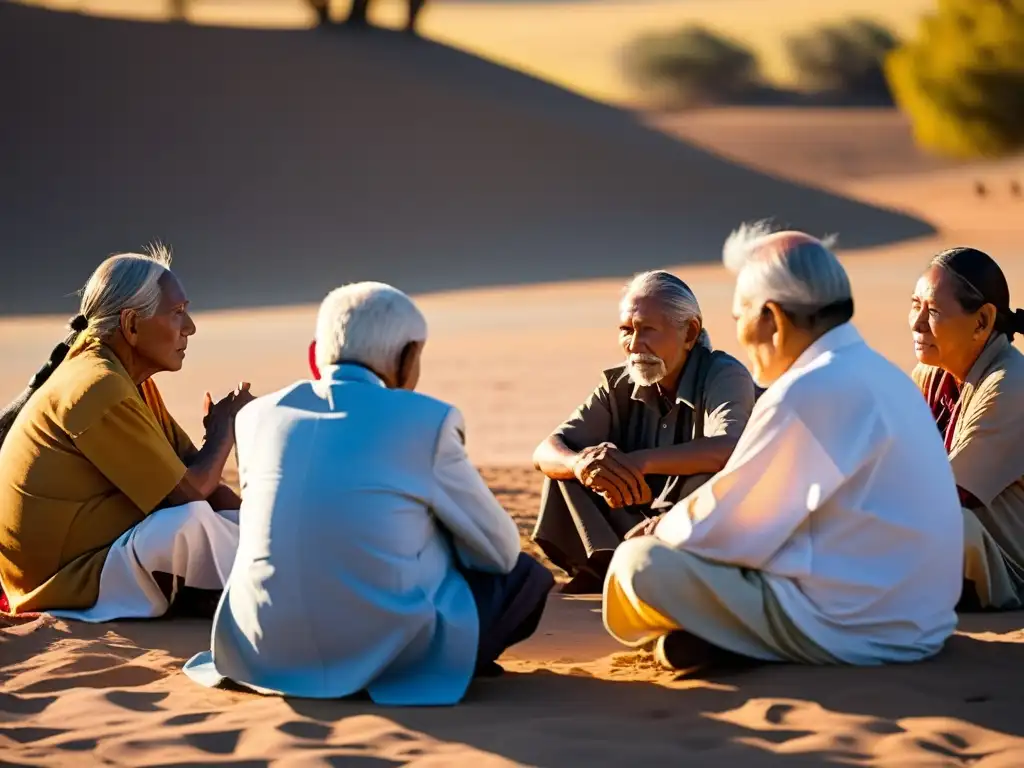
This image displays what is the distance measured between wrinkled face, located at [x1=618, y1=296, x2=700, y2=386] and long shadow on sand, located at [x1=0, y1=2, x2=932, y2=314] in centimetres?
2234

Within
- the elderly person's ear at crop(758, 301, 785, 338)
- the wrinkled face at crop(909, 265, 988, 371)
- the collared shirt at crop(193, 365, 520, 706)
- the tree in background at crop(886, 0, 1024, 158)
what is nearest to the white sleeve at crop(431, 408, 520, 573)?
the collared shirt at crop(193, 365, 520, 706)

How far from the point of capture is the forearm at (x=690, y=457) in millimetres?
6648

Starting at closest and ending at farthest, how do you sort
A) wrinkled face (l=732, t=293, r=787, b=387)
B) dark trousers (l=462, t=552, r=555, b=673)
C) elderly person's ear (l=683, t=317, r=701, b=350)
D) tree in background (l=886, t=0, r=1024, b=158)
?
wrinkled face (l=732, t=293, r=787, b=387) < dark trousers (l=462, t=552, r=555, b=673) < elderly person's ear (l=683, t=317, r=701, b=350) < tree in background (l=886, t=0, r=1024, b=158)

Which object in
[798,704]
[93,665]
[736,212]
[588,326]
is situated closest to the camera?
[798,704]

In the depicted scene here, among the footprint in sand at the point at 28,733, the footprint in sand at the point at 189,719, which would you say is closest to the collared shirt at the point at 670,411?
the footprint in sand at the point at 189,719

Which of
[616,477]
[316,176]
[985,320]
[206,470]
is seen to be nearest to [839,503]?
[616,477]

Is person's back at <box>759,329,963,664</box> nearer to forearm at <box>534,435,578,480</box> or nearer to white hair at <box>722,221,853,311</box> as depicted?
white hair at <box>722,221,853,311</box>

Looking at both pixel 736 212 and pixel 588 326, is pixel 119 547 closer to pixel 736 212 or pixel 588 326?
pixel 588 326

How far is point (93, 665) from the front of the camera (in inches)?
227

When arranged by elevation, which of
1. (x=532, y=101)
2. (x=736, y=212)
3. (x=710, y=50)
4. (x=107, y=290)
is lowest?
(x=107, y=290)

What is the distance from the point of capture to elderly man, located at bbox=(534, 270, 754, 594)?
667 cm

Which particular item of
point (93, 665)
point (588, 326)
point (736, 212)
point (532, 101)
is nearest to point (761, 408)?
point (93, 665)

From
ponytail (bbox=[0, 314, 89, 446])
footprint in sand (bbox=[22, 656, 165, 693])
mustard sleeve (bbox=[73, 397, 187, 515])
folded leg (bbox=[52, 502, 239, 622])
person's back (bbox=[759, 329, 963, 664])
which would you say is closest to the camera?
person's back (bbox=[759, 329, 963, 664])

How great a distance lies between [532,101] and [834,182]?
57.0 ft
